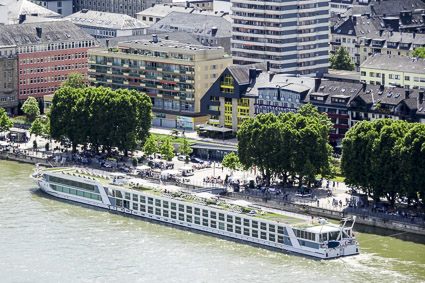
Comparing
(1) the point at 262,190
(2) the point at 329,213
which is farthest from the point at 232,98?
(2) the point at 329,213

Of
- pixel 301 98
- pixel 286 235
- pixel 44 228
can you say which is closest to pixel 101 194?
pixel 44 228

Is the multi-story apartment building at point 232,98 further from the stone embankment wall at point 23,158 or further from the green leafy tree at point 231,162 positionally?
the stone embankment wall at point 23,158

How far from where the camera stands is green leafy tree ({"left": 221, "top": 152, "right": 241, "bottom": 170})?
167500 millimetres

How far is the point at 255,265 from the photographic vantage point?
13112cm

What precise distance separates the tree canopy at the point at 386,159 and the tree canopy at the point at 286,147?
6.32 metres

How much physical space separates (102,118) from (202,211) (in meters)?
38.2

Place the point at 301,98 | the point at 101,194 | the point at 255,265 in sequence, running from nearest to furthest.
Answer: the point at 255,265 < the point at 101,194 < the point at 301,98

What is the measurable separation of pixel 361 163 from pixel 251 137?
17.9m

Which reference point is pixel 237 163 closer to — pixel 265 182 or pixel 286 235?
pixel 265 182

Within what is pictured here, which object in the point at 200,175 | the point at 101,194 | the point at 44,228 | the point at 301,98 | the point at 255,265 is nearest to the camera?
the point at 255,265

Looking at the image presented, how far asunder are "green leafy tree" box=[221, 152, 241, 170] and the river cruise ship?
41.5ft

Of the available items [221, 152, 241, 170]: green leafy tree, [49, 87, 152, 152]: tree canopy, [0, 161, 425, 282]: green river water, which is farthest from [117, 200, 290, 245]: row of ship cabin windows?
[49, 87, 152, 152]: tree canopy

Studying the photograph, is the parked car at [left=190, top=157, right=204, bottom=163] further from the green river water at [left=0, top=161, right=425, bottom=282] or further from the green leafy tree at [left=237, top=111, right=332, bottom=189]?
the green river water at [left=0, top=161, right=425, bottom=282]

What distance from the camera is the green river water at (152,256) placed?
127 metres
